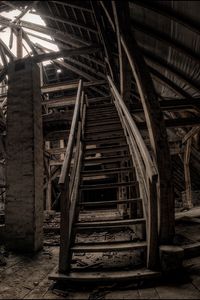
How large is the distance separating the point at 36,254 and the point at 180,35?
5431 millimetres

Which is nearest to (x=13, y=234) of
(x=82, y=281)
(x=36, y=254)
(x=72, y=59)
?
(x=36, y=254)

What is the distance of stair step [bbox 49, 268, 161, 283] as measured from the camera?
2998mm

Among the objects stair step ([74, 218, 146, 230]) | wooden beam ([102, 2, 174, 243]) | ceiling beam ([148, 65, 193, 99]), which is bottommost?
stair step ([74, 218, 146, 230])

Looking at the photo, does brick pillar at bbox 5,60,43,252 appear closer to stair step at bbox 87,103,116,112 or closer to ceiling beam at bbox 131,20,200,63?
stair step at bbox 87,103,116,112

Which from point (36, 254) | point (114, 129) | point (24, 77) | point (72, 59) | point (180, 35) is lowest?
point (36, 254)

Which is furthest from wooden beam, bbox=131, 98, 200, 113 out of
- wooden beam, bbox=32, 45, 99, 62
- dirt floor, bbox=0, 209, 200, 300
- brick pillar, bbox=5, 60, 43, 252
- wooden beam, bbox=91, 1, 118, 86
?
dirt floor, bbox=0, 209, 200, 300

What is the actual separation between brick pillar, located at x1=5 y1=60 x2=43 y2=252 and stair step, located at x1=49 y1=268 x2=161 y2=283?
213 centimetres

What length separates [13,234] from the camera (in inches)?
205

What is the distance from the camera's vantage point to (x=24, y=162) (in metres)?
5.54

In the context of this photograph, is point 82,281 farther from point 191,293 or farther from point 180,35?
point 180,35

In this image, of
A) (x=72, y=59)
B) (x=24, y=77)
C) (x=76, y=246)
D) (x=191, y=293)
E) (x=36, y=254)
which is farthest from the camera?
(x=72, y=59)

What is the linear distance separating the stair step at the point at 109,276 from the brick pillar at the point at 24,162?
213 cm

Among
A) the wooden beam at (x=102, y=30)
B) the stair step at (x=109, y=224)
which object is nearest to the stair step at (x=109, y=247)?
the stair step at (x=109, y=224)

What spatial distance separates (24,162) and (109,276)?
332 cm
